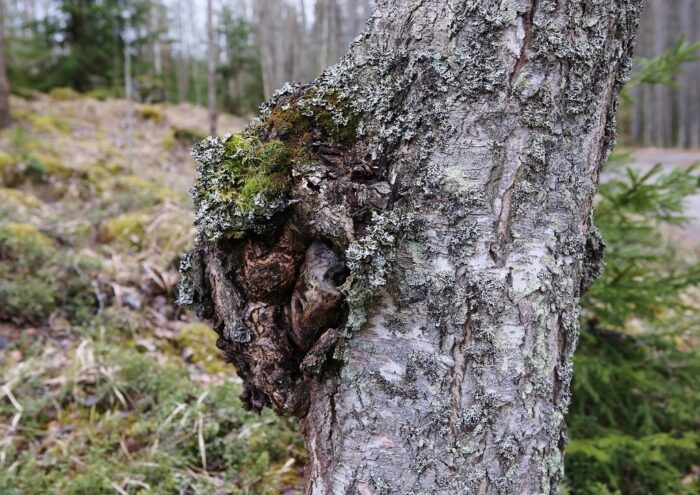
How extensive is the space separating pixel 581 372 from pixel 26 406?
134 inches

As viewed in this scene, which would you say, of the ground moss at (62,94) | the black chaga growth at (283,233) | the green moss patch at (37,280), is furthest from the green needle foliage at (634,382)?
the ground moss at (62,94)

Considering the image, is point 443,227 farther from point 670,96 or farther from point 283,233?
point 670,96

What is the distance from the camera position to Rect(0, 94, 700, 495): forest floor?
253cm

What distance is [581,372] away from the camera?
300cm

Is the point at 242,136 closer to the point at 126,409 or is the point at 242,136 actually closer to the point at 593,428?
the point at 126,409

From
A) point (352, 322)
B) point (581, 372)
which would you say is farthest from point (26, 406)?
point (581, 372)

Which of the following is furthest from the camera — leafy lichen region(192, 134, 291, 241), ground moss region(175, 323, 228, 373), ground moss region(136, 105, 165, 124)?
ground moss region(136, 105, 165, 124)

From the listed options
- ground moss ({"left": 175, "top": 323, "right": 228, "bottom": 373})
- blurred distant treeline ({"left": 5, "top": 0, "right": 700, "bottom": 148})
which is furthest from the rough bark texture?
blurred distant treeline ({"left": 5, "top": 0, "right": 700, "bottom": 148})

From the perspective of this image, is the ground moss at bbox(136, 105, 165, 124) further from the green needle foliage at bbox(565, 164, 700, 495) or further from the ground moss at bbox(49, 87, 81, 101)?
the green needle foliage at bbox(565, 164, 700, 495)

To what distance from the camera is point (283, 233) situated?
124cm

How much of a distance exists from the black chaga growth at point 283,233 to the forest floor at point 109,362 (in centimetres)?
145

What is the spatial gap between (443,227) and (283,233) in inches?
15.9

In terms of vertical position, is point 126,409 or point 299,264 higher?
point 299,264

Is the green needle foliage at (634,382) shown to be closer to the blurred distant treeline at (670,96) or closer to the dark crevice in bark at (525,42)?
the dark crevice in bark at (525,42)
